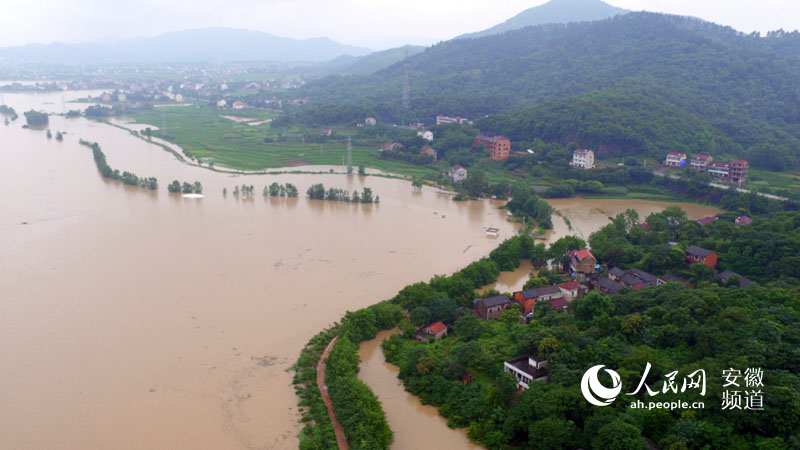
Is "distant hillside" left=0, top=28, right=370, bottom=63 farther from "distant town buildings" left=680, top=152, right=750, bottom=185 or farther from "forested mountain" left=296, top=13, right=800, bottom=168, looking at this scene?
"distant town buildings" left=680, top=152, right=750, bottom=185

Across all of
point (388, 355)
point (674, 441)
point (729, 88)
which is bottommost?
point (388, 355)

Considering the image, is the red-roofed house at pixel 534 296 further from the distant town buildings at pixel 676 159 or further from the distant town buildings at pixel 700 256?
the distant town buildings at pixel 676 159

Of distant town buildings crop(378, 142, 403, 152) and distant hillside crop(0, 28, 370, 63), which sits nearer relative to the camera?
distant town buildings crop(378, 142, 403, 152)

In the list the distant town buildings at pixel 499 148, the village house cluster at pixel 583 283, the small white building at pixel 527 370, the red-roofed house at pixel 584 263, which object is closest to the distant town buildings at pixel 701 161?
the distant town buildings at pixel 499 148

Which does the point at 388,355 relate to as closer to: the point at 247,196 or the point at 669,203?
the point at 247,196

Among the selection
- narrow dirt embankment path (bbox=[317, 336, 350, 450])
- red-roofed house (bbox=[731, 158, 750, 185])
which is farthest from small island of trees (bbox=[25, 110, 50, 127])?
red-roofed house (bbox=[731, 158, 750, 185])

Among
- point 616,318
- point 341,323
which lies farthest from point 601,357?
point 341,323
